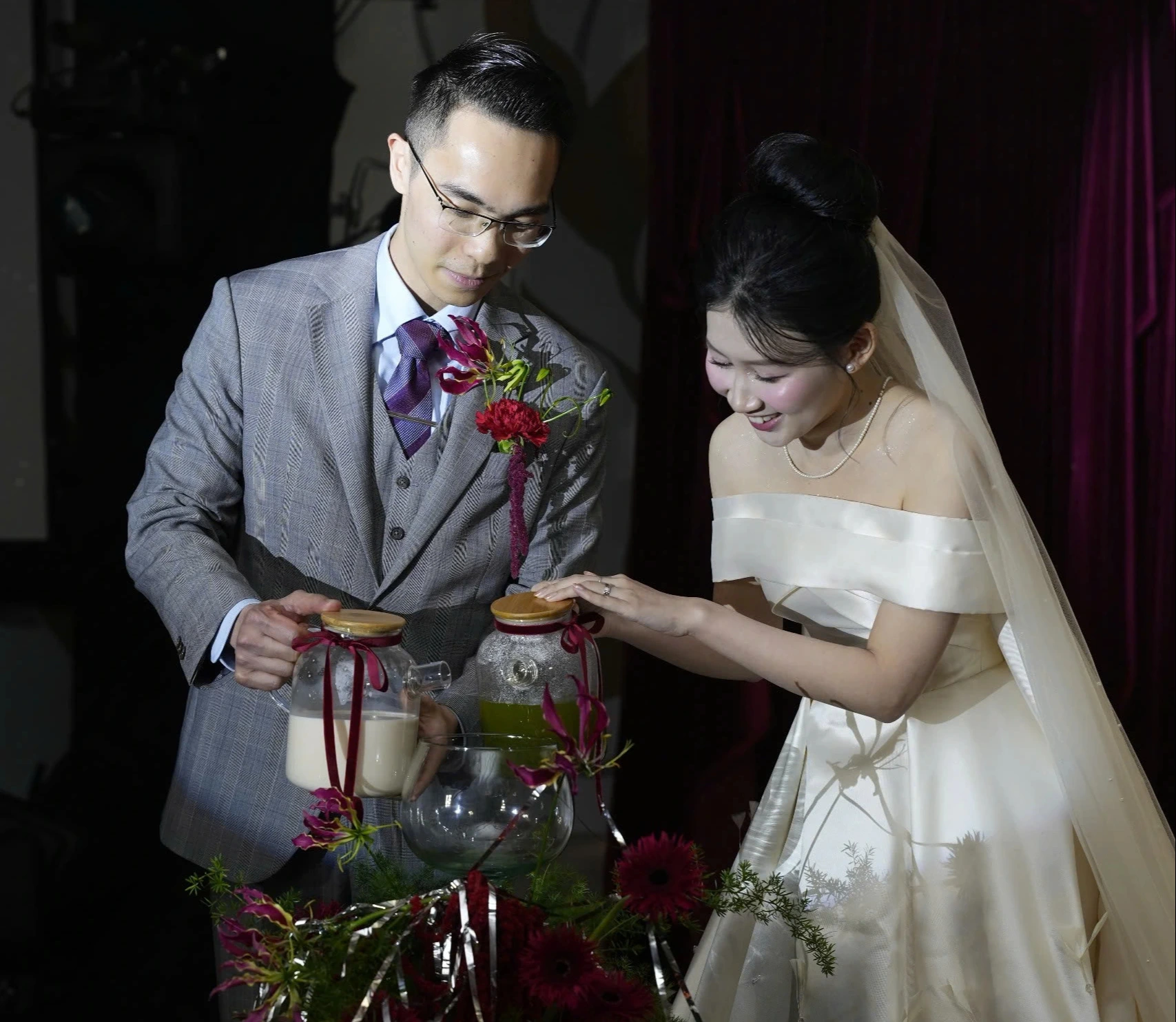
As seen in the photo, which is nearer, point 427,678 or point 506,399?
point 427,678

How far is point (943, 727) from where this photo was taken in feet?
6.08

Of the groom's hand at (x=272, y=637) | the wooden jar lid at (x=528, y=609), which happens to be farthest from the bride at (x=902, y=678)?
the groom's hand at (x=272, y=637)

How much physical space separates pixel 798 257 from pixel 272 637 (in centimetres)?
82

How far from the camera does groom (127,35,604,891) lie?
69.6 inches

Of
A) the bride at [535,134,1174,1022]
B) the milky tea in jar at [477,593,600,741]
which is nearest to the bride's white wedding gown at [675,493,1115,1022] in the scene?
the bride at [535,134,1174,1022]

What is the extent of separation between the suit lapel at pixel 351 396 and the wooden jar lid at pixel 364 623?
60cm

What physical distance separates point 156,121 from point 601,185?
1.35 m

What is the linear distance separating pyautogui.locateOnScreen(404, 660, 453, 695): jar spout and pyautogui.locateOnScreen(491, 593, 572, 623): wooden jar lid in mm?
81

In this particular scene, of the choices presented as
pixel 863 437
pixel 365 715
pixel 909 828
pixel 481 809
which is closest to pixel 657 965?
pixel 481 809

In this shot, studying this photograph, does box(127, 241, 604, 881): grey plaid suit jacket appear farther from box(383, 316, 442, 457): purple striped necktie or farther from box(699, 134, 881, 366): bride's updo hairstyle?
box(699, 134, 881, 366): bride's updo hairstyle

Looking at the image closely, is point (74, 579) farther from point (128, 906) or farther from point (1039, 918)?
point (1039, 918)

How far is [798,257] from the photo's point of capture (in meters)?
1.68

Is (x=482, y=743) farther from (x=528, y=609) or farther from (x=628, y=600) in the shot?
(x=628, y=600)

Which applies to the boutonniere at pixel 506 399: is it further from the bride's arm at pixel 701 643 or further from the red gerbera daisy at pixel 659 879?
the red gerbera daisy at pixel 659 879
